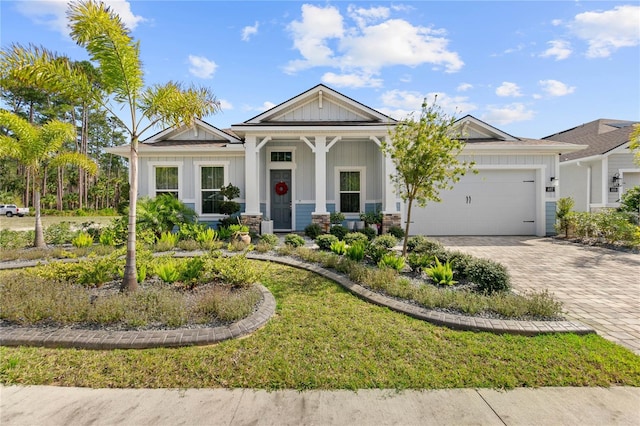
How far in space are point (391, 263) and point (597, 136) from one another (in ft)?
57.9

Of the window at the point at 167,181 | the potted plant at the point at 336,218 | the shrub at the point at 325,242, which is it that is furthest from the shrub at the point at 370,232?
the window at the point at 167,181

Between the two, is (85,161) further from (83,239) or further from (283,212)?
(283,212)

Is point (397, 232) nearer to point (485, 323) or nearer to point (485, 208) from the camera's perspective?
point (485, 208)

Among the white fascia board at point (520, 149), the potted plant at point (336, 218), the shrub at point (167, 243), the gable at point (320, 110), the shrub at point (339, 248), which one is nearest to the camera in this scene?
the shrub at point (339, 248)

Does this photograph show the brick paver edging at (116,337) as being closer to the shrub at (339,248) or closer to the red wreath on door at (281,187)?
the shrub at (339,248)

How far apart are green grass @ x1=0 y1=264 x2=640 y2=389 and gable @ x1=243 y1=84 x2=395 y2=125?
8729 mm

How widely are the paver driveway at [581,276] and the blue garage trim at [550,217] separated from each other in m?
0.94

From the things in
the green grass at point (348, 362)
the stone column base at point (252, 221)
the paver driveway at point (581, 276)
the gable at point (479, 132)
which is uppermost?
the gable at point (479, 132)

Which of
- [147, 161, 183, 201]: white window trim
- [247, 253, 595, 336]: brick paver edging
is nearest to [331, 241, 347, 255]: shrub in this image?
[247, 253, 595, 336]: brick paver edging

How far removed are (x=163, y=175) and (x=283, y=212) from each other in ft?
16.1

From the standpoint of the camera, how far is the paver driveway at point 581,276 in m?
3.92

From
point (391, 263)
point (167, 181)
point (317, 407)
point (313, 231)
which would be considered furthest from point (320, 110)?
point (317, 407)

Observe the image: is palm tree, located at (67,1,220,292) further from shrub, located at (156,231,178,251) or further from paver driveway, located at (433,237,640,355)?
paver driveway, located at (433,237,640,355)

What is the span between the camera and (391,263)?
5.75 m
